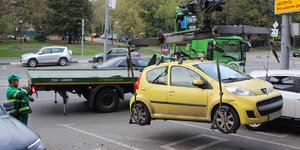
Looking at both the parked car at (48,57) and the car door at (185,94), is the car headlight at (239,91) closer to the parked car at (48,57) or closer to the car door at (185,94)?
the car door at (185,94)

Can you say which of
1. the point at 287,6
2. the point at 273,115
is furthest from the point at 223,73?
the point at 287,6

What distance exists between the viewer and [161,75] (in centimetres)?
696

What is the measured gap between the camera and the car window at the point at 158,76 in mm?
6855

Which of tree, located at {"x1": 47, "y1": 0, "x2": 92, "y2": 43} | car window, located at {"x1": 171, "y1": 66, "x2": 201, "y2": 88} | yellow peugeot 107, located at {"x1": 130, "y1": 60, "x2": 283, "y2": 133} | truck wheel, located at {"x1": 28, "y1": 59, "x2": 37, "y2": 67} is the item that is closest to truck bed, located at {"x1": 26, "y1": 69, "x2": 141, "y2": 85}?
yellow peugeot 107, located at {"x1": 130, "y1": 60, "x2": 283, "y2": 133}

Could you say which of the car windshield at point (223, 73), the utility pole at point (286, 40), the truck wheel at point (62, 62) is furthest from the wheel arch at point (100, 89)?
the truck wheel at point (62, 62)

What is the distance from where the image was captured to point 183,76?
654 centimetres

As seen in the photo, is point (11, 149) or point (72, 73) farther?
point (72, 73)

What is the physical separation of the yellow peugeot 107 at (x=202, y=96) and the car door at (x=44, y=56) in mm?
19891

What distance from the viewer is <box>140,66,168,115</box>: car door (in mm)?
6691

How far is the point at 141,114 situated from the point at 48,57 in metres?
20.4

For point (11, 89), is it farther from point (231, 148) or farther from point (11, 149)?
point (231, 148)

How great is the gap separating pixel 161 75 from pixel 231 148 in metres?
2.16

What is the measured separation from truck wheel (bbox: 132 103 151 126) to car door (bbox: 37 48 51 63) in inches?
792

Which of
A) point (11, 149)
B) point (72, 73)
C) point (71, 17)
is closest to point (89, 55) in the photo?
point (71, 17)
